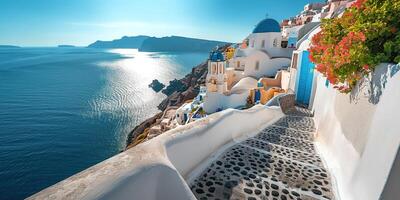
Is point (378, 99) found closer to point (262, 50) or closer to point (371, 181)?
point (371, 181)

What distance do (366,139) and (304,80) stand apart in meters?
8.86

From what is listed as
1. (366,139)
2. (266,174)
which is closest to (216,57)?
(266,174)

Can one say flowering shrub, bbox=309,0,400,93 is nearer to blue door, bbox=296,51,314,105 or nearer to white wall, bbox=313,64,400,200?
white wall, bbox=313,64,400,200

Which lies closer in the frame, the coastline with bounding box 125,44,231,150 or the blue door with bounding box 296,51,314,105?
the blue door with bounding box 296,51,314,105

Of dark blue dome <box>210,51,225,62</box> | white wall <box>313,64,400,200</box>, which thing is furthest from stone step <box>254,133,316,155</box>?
dark blue dome <box>210,51,225,62</box>

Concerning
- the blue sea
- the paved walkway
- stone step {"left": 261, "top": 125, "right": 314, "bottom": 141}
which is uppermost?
the paved walkway

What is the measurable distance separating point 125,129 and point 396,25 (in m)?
35.3

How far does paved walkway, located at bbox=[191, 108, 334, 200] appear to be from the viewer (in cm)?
290

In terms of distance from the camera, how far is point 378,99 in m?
2.41

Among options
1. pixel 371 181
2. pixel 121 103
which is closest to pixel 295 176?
pixel 371 181

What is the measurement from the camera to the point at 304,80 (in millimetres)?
10516

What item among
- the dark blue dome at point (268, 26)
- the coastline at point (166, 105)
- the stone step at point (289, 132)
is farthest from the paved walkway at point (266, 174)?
the dark blue dome at point (268, 26)

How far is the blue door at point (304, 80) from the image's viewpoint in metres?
10.1

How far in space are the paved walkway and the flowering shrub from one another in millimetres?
1693
